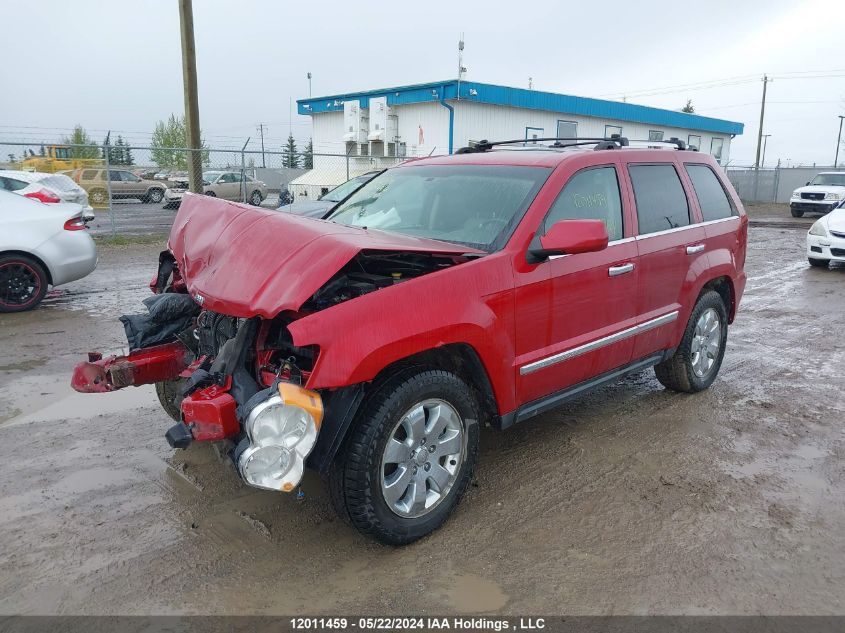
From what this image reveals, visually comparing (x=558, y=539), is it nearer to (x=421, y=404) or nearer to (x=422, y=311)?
(x=421, y=404)

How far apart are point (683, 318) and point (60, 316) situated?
689 cm

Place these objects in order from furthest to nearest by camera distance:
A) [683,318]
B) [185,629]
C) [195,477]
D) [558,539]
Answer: [683,318], [195,477], [558,539], [185,629]

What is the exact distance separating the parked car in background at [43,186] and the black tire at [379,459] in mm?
9598

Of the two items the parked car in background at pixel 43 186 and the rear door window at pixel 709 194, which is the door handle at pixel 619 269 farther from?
the parked car in background at pixel 43 186

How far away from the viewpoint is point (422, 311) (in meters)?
3.05

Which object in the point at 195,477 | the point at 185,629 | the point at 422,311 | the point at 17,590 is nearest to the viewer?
the point at 185,629

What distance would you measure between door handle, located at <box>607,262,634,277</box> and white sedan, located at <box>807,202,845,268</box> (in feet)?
31.2

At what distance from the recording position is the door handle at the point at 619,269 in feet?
13.3

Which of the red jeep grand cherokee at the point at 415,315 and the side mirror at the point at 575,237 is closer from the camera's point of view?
the red jeep grand cherokee at the point at 415,315

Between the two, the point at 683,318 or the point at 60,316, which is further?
the point at 60,316

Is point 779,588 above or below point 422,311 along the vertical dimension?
below

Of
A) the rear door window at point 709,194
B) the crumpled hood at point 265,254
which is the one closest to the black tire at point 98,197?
the crumpled hood at point 265,254

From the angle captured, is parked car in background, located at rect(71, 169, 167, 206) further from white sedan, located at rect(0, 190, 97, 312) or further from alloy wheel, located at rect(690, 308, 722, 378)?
alloy wheel, located at rect(690, 308, 722, 378)

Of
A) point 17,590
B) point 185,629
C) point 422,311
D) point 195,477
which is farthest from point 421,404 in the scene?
point 17,590
